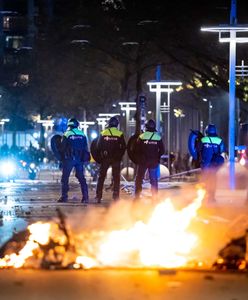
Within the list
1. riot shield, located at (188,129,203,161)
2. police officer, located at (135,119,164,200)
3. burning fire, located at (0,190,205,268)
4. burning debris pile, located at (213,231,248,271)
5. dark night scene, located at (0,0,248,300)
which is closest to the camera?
dark night scene, located at (0,0,248,300)

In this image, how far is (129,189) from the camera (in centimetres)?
3256

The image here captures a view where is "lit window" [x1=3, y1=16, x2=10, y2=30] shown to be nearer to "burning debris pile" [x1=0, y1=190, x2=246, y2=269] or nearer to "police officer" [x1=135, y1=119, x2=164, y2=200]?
"police officer" [x1=135, y1=119, x2=164, y2=200]

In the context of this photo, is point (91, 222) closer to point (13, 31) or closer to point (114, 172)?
point (114, 172)

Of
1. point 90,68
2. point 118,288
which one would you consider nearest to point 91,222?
point 118,288

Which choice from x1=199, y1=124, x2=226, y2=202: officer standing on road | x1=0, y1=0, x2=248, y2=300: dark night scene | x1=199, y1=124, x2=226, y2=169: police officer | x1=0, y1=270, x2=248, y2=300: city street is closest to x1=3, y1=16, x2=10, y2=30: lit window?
x1=0, y1=0, x2=248, y2=300: dark night scene

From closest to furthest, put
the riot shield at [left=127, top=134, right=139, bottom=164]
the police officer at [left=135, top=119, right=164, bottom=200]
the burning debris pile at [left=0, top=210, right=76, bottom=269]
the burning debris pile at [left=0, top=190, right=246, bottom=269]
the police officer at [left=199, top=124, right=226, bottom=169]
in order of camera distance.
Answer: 1. the burning debris pile at [left=0, top=210, right=76, bottom=269]
2. the burning debris pile at [left=0, top=190, right=246, bottom=269]
3. the police officer at [left=135, top=119, right=164, bottom=200]
4. the riot shield at [left=127, top=134, right=139, bottom=164]
5. the police officer at [left=199, top=124, right=226, bottom=169]

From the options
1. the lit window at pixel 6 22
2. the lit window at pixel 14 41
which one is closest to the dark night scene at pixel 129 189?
the lit window at pixel 6 22

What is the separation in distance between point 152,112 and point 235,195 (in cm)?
4926

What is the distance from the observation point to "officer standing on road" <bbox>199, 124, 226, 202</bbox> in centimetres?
2458

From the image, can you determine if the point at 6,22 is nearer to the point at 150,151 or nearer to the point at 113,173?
the point at 113,173

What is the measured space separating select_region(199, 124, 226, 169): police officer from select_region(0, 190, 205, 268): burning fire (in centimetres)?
689

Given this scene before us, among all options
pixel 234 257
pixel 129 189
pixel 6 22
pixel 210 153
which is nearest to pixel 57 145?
pixel 210 153

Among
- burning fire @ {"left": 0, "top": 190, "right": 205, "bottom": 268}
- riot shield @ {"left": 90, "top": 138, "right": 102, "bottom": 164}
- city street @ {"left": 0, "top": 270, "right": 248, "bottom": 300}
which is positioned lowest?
burning fire @ {"left": 0, "top": 190, "right": 205, "bottom": 268}

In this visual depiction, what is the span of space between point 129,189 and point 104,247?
740 inches
